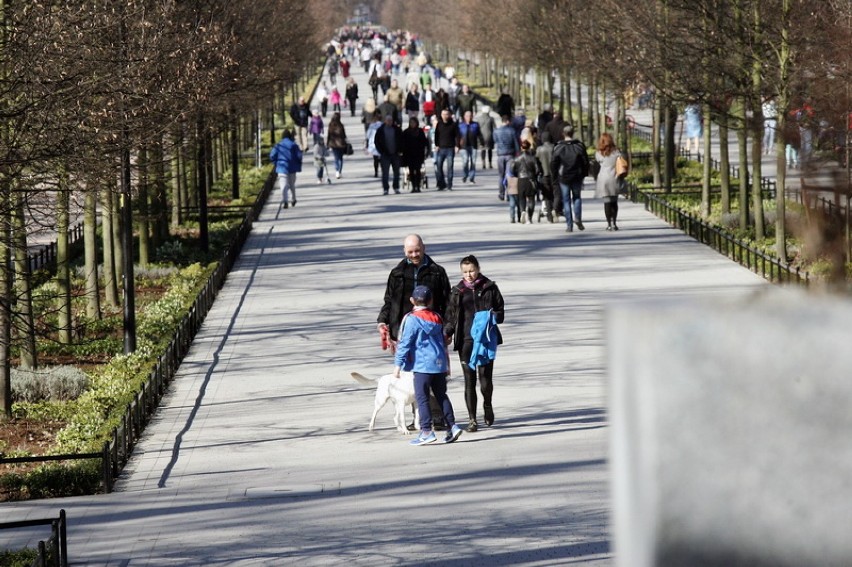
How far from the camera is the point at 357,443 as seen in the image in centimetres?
1278

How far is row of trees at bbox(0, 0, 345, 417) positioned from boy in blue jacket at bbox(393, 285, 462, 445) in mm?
2719

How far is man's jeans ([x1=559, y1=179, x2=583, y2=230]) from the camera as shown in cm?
2569

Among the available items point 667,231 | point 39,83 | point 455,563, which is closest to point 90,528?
point 455,563

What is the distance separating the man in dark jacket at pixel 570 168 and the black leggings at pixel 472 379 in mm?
12653

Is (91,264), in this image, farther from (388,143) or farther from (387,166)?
(387,166)

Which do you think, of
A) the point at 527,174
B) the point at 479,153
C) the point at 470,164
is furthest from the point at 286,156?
the point at 479,153

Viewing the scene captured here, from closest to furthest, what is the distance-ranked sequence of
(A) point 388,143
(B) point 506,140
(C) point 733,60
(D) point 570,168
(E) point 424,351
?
(E) point 424,351 < (C) point 733,60 < (D) point 570,168 < (B) point 506,140 < (A) point 388,143

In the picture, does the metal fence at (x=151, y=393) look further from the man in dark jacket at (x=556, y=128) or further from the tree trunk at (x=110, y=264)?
the man in dark jacket at (x=556, y=128)

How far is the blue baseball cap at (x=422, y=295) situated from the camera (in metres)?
11.9

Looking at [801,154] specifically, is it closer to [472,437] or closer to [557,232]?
[472,437]

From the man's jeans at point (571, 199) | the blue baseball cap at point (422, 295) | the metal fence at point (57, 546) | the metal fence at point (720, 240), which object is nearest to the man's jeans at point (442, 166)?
the metal fence at point (720, 240)

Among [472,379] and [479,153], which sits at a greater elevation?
[479,153]

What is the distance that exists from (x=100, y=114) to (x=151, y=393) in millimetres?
2630

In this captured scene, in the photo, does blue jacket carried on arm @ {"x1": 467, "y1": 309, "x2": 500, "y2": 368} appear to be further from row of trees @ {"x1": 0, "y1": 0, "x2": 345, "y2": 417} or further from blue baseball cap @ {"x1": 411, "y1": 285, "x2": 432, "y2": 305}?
row of trees @ {"x1": 0, "y1": 0, "x2": 345, "y2": 417}
